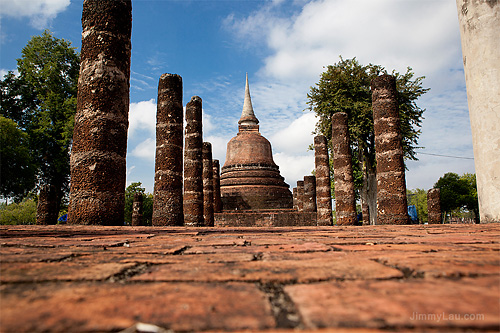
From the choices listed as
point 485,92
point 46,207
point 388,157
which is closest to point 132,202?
point 46,207

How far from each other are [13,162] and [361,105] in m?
17.3

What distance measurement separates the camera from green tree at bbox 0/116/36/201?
53.1ft

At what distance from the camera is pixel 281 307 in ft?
2.62

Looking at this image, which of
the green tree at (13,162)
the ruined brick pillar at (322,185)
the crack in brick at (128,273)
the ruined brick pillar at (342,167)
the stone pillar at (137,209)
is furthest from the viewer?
the stone pillar at (137,209)

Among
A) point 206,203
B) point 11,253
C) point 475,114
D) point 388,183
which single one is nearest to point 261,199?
point 206,203

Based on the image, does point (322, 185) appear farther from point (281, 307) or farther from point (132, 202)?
point (132, 202)

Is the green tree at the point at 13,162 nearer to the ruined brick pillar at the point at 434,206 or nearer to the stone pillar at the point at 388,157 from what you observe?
the stone pillar at the point at 388,157

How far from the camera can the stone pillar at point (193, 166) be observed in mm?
10148

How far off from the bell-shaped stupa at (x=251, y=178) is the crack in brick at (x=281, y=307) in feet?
66.4

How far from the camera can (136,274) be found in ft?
3.79

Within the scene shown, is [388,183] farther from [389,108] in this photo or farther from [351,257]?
[351,257]

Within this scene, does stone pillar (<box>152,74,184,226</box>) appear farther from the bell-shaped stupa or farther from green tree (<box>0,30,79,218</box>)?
the bell-shaped stupa

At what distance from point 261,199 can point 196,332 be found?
20953mm

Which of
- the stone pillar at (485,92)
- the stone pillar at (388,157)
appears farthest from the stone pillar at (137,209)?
the stone pillar at (485,92)
